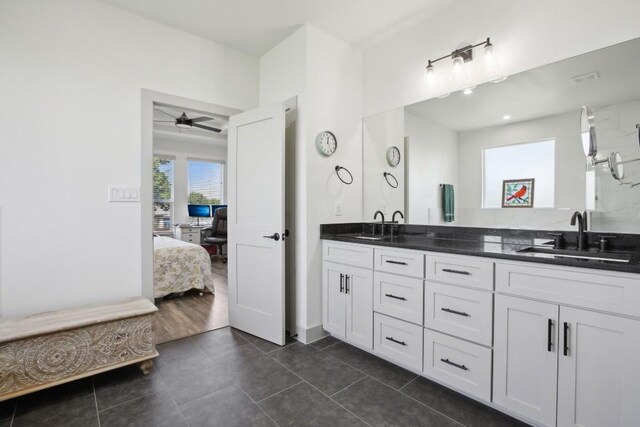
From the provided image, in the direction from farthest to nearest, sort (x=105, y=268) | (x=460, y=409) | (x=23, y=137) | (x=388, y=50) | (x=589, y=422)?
(x=388, y=50) → (x=105, y=268) → (x=23, y=137) → (x=460, y=409) → (x=589, y=422)

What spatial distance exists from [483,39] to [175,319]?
145 inches

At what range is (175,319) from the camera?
317cm

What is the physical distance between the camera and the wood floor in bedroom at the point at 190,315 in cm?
287

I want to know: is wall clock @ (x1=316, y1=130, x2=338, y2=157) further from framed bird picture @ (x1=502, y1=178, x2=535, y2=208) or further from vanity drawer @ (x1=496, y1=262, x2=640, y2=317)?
vanity drawer @ (x1=496, y1=262, x2=640, y2=317)

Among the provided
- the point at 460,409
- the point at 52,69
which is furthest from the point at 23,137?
the point at 460,409

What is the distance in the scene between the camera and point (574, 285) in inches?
54.2

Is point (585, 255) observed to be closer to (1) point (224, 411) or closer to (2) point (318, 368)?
(2) point (318, 368)

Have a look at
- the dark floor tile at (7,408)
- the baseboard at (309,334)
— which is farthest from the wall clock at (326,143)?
the dark floor tile at (7,408)

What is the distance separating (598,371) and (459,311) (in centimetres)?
61

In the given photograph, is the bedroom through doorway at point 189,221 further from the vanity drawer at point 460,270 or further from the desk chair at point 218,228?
the vanity drawer at point 460,270

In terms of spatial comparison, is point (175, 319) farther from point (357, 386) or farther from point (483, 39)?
point (483, 39)

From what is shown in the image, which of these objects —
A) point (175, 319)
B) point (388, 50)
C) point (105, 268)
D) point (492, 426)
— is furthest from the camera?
point (175, 319)

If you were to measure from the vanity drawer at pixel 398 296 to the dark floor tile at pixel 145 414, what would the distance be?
1.39 meters

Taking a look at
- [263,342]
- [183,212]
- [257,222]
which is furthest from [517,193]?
[183,212]
